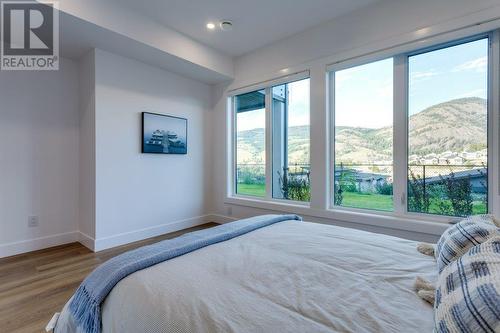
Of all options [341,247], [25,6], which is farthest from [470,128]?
[25,6]

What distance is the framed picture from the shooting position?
11.2 feet

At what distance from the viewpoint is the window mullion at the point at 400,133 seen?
8.39ft

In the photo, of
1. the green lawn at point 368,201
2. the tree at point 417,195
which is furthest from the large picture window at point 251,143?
the tree at point 417,195

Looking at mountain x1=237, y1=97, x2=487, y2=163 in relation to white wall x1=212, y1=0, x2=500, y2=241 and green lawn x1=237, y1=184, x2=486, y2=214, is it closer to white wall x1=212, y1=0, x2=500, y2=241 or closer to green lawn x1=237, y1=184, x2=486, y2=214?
white wall x1=212, y1=0, x2=500, y2=241

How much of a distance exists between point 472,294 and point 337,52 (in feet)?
9.37

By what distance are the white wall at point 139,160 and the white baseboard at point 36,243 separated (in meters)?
0.62

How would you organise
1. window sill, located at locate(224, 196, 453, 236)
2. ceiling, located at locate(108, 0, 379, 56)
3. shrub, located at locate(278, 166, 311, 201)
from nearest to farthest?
window sill, located at locate(224, 196, 453, 236), ceiling, located at locate(108, 0, 379, 56), shrub, located at locate(278, 166, 311, 201)

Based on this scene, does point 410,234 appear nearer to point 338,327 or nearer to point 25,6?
point 338,327

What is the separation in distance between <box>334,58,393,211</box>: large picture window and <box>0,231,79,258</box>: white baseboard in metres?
3.47

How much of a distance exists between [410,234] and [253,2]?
2.90m

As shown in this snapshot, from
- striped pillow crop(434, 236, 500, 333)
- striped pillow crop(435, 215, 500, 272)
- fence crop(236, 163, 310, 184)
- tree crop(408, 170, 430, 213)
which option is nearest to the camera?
striped pillow crop(434, 236, 500, 333)

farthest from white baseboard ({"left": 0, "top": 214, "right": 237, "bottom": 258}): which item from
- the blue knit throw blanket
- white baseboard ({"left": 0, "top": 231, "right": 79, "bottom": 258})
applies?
the blue knit throw blanket

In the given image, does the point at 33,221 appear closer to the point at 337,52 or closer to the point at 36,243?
the point at 36,243

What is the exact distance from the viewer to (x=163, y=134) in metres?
3.59
